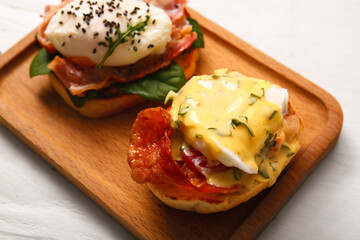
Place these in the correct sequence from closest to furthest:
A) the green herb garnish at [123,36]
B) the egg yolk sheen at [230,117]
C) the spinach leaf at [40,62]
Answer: the egg yolk sheen at [230,117] → the green herb garnish at [123,36] → the spinach leaf at [40,62]

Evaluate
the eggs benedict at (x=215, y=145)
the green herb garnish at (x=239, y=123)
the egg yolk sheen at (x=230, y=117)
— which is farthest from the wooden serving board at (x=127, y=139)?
the green herb garnish at (x=239, y=123)

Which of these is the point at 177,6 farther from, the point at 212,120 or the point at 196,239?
the point at 196,239

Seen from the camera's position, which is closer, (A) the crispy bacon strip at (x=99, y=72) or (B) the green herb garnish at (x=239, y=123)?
(B) the green herb garnish at (x=239, y=123)

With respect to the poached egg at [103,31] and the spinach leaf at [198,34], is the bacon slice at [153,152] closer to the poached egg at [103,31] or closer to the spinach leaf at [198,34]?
the poached egg at [103,31]

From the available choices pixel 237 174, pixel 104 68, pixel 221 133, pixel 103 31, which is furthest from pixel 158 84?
pixel 237 174

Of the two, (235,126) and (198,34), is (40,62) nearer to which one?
(198,34)

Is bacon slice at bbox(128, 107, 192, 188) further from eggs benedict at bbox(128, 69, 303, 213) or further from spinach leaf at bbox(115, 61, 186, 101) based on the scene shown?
spinach leaf at bbox(115, 61, 186, 101)

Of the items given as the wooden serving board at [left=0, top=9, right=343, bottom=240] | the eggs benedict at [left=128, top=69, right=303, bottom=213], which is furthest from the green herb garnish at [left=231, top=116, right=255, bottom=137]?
the wooden serving board at [left=0, top=9, right=343, bottom=240]
